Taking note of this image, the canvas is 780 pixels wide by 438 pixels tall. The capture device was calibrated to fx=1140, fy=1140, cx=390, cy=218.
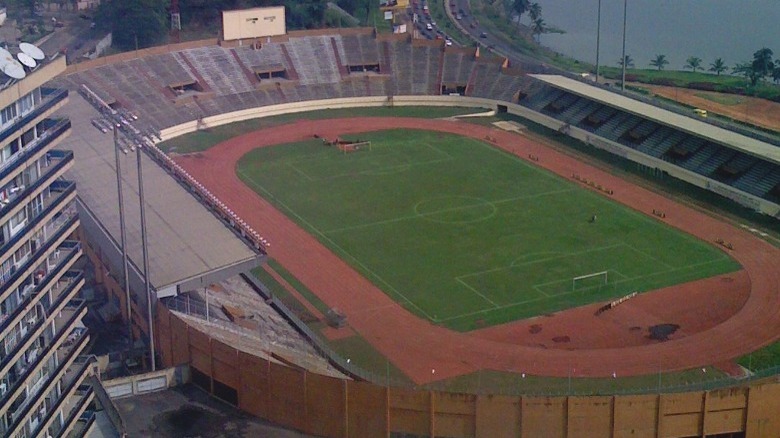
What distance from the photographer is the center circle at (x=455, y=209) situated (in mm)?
71312

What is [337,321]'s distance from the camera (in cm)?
5603

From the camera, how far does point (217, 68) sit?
98250mm

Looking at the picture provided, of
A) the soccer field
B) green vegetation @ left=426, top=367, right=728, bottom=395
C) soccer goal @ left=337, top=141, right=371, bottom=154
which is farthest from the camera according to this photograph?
soccer goal @ left=337, top=141, right=371, bottom=154

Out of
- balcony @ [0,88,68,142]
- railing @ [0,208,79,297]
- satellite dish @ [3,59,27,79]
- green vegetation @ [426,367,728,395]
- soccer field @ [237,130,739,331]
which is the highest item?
satellite dish @ [3,59,27,79]

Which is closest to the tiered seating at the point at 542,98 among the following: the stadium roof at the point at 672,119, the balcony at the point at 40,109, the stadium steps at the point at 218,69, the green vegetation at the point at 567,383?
the stadium roof at the point at 672,119

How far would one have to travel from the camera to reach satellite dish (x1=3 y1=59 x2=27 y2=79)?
3365 centimetres

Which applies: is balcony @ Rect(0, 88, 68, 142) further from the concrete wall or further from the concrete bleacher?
the concrete bleacher

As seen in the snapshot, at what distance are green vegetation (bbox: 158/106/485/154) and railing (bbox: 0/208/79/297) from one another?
47831 mm

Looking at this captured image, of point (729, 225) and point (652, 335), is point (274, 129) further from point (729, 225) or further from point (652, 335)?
point (652, 335)

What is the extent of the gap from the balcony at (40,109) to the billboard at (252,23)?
63.3 meters

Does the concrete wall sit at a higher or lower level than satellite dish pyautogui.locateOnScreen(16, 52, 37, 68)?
lower

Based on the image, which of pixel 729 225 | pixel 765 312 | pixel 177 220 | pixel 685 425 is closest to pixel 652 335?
pixel 765 312

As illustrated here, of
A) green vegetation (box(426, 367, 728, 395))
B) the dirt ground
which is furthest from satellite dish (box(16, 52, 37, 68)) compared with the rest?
the dirt ground

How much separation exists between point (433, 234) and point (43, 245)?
34740 mm
